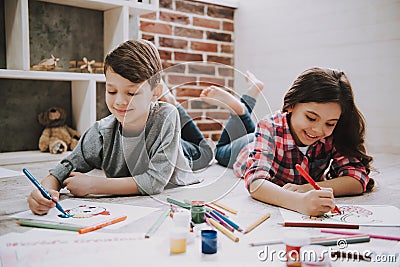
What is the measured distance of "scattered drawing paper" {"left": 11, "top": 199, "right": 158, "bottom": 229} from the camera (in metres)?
1.02

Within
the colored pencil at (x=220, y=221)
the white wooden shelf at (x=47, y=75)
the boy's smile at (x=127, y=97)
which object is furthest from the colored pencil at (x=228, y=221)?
the white wooden shelf at (x=47, y=75)

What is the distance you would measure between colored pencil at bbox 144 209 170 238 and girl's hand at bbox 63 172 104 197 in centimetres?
25

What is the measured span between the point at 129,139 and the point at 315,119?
21.1 inches

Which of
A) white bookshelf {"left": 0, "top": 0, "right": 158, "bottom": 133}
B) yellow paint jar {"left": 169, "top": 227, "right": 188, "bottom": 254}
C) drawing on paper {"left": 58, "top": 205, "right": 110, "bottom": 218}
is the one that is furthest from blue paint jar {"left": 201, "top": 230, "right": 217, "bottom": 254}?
white bookshelf {"left": 0, "top": 0, "right": 158, "bottom": 133}

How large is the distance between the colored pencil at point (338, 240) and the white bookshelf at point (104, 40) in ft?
4.96

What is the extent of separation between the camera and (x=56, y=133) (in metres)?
2.13

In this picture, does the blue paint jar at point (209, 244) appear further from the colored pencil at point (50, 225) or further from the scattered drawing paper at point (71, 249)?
the colored pencil at point (50, 225)

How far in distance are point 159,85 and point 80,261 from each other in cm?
64

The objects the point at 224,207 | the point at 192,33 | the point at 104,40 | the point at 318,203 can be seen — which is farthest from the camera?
the point at 192,33

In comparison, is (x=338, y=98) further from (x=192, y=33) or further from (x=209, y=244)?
(x=192, y=33)

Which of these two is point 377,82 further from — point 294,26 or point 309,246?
point 309,246

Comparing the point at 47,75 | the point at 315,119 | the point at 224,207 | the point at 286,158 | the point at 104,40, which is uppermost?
the point at 104,40

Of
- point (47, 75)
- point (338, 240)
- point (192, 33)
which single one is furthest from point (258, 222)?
point (192, 33)

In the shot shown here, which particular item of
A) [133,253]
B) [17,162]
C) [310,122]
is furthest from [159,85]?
[17,162]
